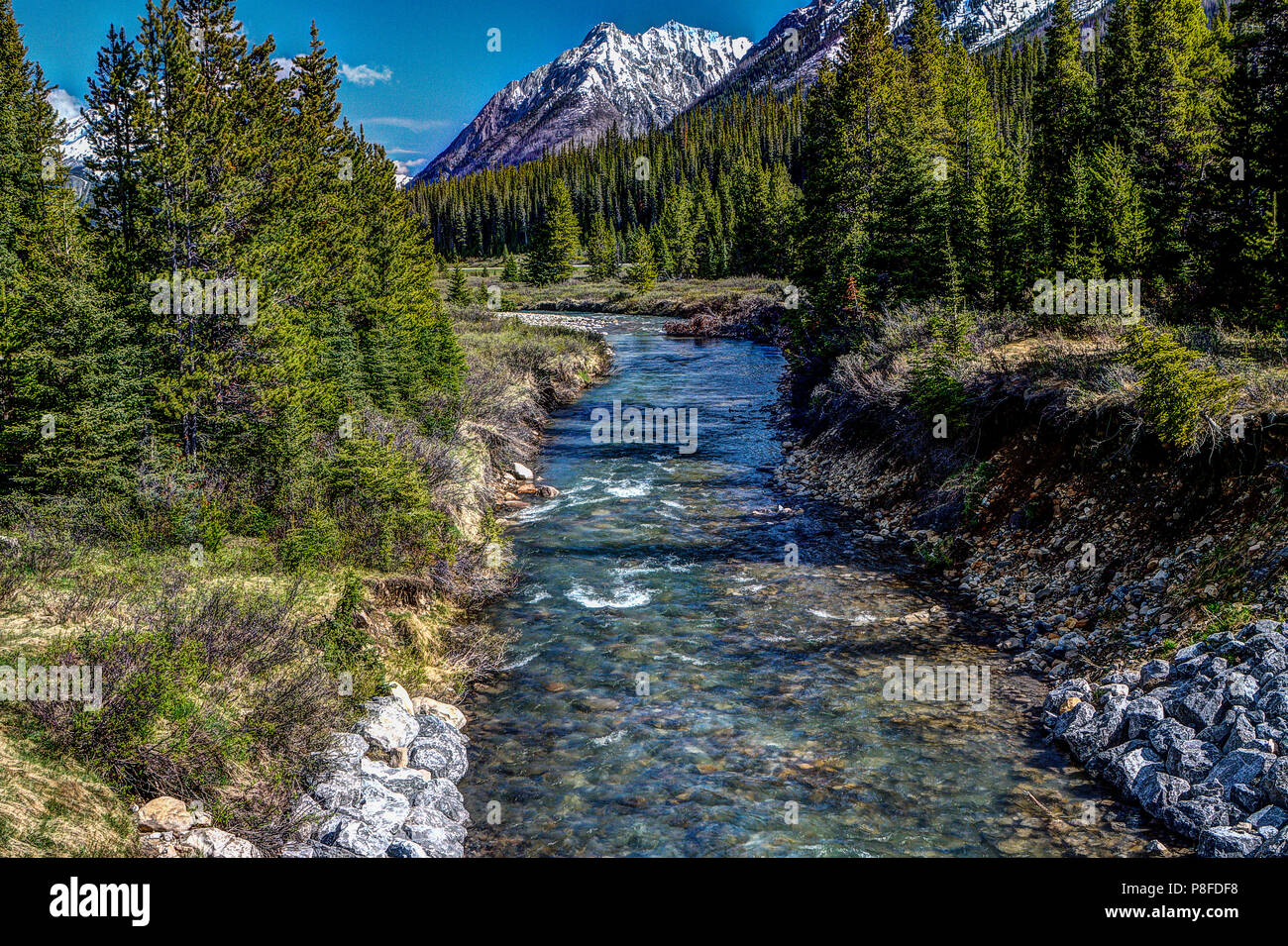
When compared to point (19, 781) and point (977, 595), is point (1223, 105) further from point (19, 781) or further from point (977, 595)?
point (19, 781)

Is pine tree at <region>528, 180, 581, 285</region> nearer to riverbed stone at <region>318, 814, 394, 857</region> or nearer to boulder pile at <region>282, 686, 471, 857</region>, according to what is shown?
boulder pile at <region>282, 686, 471, 857</region>

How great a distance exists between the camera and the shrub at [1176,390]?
40.1ft

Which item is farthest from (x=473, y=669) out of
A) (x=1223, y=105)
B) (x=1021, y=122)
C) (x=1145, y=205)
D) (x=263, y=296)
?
(x=1021, y=122)

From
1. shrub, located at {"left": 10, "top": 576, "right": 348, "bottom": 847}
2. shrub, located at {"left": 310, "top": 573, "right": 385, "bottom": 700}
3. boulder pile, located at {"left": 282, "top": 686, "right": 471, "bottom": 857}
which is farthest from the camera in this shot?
shrub, located at {"left": 310, "top": 573, "right": 385, "bottom": 700}

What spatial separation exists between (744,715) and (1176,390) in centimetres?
872

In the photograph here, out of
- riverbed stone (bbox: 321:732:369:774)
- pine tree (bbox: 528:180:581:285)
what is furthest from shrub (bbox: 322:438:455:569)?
pine tree (bbox: 528:180:581:285)

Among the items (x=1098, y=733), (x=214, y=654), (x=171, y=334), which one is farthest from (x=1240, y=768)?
(x=171, y=334)

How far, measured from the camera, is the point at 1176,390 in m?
12.3

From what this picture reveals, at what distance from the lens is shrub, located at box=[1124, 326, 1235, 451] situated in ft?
40.1

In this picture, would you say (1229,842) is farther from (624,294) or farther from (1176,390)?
(624,294)

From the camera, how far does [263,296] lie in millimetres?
15297

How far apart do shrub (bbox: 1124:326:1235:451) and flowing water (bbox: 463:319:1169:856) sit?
→ 15.0ft
